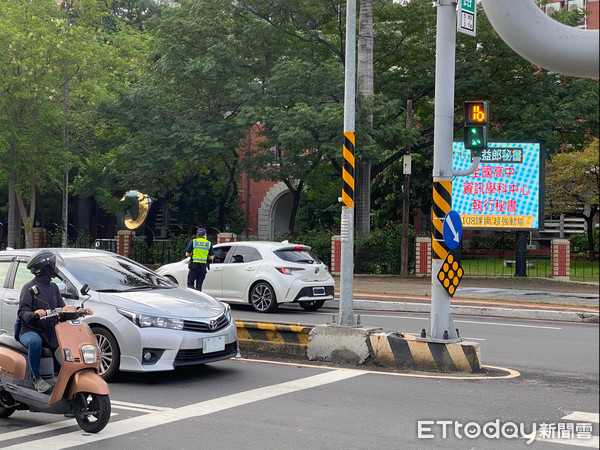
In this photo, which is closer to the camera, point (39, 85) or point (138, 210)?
point (39, 85)

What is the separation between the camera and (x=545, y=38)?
216 centimetres

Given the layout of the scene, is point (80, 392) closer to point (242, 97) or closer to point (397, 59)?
point (242, 97)

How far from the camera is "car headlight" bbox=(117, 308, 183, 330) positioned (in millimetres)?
9188

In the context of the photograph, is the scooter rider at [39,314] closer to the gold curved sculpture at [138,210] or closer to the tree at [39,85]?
the tree at [39,85]

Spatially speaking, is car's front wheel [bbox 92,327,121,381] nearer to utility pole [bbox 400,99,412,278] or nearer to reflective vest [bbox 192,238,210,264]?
reflective vest [bbox 192,238,210,264]

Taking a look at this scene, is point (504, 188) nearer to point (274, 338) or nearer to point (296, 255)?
point (296, 255)

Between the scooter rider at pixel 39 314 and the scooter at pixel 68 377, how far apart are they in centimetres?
7

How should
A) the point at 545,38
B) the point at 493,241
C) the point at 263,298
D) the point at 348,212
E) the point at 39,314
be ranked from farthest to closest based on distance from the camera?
the point at 493,241 < the point at 263,298 < the point at 348,212 < the point at 39,314 < the point at 545,38

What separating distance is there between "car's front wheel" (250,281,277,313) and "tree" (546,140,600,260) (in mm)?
23584

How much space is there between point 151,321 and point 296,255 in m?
8.70

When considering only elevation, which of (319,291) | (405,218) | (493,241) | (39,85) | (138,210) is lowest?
(319,291)

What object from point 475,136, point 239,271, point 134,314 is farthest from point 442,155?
point 239,271

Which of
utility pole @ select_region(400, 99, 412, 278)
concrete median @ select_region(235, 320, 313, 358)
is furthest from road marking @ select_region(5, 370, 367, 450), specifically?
utility pole @ select_region(400, 99, 412, 278)

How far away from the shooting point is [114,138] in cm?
3822
